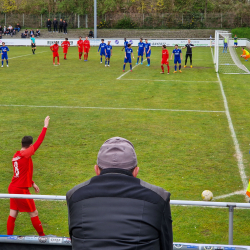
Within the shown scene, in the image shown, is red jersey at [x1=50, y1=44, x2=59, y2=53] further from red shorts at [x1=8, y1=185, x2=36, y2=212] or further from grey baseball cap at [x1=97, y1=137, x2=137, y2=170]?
grey baseball cap at [x1=97, y1=137, x2=137, y2=170]

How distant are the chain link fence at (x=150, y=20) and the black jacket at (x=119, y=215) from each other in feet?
205

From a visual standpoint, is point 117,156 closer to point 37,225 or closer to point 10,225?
point 37,225

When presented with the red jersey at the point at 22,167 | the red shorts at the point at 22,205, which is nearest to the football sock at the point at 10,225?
the red shorts at the point at 22,205

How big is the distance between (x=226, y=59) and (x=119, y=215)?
106 feet

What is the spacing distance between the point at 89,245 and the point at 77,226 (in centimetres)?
13

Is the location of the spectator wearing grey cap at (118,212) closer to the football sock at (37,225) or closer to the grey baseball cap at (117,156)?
the grey baseball cap at (117,156)

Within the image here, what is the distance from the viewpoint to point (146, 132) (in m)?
12.2

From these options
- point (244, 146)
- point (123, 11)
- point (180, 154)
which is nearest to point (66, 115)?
point (180, 154)

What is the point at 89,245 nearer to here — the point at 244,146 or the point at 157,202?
the point at 157,202

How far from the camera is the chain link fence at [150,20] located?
62822mm

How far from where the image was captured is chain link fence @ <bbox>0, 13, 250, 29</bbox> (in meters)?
62.8

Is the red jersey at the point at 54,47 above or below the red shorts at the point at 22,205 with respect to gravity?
above

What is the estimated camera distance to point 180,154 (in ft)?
33.4

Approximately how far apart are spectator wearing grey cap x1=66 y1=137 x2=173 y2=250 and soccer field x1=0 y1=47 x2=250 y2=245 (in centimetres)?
290
